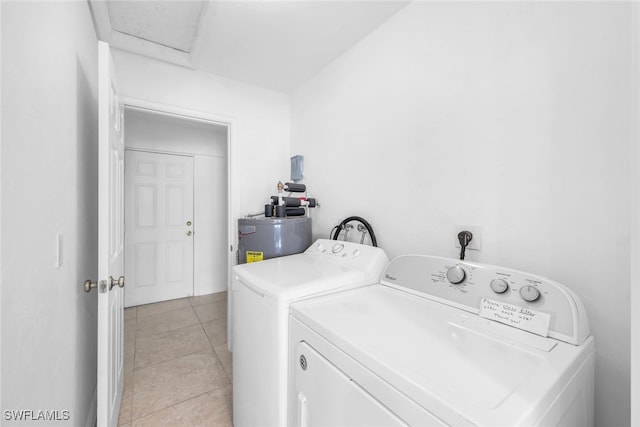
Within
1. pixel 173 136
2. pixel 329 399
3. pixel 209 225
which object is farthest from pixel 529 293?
pixel 173 136

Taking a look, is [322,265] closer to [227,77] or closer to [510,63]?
[510,63]

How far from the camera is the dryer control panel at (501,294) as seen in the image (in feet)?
2.56

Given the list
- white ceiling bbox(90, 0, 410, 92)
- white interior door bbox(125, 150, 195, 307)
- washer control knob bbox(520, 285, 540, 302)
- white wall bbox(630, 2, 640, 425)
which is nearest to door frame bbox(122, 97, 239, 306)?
white ceiling bbox(90, 0, 410, 92)

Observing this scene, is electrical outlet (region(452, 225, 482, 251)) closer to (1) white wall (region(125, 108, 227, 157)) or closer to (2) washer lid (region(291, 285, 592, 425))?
(2) washer lid (region(291, 285, 592, 425))

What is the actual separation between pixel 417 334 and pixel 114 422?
64.4 inches

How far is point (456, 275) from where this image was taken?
3.39 ft

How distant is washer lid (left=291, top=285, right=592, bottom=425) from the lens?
54 cm

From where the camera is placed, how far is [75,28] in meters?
1.21

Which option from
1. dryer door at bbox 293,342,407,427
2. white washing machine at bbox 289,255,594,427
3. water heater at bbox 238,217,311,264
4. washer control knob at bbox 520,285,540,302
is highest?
water heater at bbox 238,217,311,264

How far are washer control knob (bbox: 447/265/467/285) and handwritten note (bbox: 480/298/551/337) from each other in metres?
0.10

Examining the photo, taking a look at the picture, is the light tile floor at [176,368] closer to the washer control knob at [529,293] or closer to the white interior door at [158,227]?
the white interior door at [158,227]

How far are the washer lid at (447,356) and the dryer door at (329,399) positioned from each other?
74 millimetres

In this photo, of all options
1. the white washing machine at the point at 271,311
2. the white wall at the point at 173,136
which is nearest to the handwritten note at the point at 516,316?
the white washing machine at the point at 271,311

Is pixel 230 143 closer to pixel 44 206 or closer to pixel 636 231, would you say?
pixel 44 206
